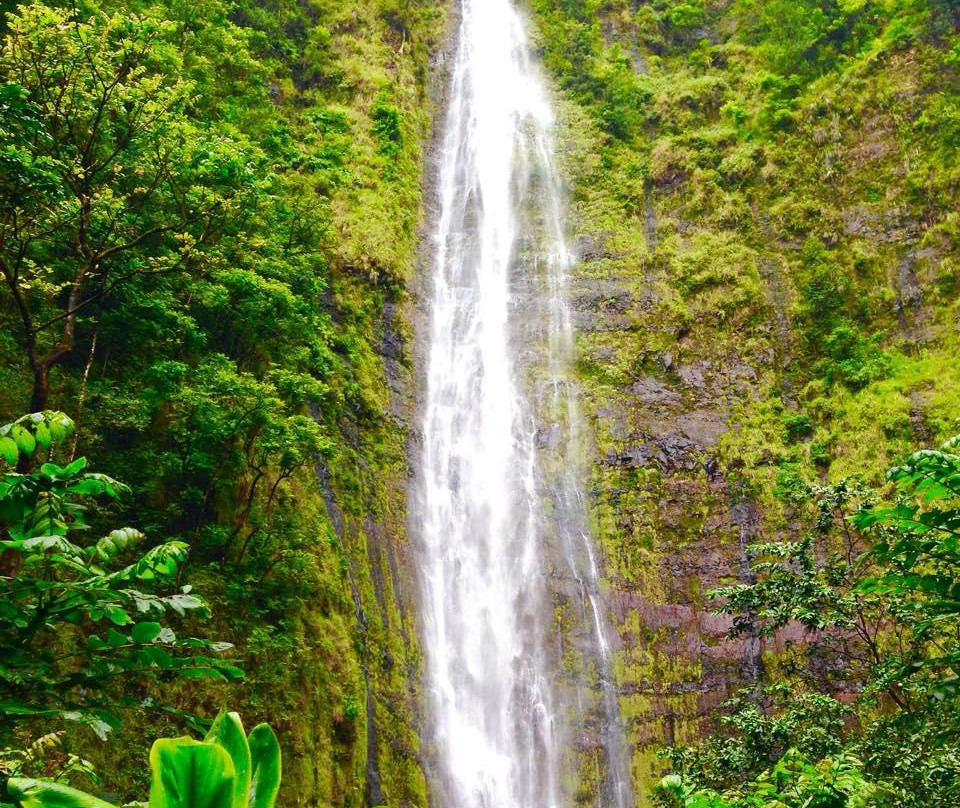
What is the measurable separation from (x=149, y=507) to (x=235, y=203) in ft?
14.1

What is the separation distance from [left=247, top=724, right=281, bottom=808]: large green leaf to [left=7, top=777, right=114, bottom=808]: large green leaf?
240mm

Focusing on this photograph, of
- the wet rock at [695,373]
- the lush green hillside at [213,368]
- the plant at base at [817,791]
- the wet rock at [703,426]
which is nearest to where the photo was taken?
the plant at base at [817,791]

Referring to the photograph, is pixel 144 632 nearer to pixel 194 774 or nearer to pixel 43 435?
pixel 43 435

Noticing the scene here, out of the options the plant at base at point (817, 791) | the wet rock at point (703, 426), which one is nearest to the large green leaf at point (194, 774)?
the plant at base at point (817, 791)

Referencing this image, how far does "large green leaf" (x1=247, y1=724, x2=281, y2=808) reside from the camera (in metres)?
1.23

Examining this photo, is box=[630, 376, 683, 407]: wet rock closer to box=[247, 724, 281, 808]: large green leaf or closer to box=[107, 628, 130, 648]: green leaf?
box=[107, 628, 130, 648]: green leaf

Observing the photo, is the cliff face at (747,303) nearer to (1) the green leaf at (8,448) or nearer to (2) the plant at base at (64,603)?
(2) the plant at base at (64,603)

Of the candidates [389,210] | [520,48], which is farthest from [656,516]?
[520,48]

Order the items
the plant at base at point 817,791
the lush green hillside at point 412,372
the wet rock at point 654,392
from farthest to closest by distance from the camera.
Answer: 1. the wet rock at point 654,392
2. the lush green hillside at point 412,372
3. the plant at base at point 817,791

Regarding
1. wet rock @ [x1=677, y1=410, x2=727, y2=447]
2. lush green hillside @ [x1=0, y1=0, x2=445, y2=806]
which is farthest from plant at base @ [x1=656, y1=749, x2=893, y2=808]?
wet rock @ [x1=677, y1=410, x2=727, y2=447]

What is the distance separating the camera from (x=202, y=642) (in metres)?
1.95

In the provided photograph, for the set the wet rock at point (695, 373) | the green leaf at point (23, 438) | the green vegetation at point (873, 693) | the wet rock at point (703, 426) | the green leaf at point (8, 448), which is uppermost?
the wet rock at point (695, 373)

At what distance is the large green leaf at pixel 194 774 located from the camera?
3.30 feet

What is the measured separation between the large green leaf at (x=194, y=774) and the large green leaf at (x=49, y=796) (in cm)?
18
